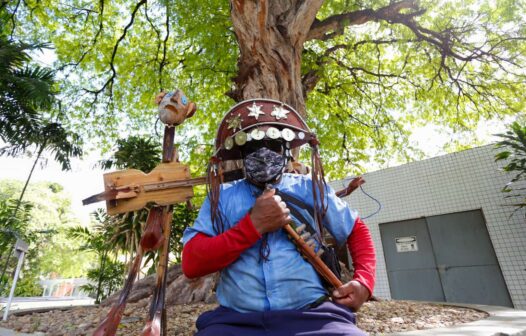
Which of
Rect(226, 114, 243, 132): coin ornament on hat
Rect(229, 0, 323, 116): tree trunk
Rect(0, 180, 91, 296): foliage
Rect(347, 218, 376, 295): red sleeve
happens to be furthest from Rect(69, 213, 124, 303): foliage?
Rect(0, 180, 91, 296): foliage

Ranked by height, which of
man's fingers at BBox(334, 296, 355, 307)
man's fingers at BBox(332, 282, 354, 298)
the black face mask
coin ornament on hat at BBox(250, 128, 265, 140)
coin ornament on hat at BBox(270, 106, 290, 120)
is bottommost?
man's fingers at BBox(334, 296, 355, 307)

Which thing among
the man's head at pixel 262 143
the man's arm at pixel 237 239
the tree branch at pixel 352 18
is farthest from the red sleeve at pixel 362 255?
the tree branch at pixel 352 18

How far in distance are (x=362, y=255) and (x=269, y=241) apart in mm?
463

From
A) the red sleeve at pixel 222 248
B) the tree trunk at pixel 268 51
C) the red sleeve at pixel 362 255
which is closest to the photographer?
the red sleeve at pixel 222 248

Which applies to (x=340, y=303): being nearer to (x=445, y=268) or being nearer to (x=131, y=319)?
(x=131, y=319)

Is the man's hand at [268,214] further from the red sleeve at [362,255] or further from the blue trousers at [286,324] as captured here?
the red sleeve at [362,255]

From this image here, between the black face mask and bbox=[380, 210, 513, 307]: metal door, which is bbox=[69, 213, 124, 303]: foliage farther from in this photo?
bbox=[380, 210, 513, 307]: metal door

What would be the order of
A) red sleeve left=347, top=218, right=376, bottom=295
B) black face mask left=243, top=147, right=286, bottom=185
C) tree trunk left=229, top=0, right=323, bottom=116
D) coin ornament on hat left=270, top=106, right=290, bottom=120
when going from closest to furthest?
red sleeve left=347, top=218, right=376, bottom=295
black face mask left=243, top=147, right=286, bottom=185
coin ornament on hat left=270, top=106, right=290, bottom=120
tree trunk left=229, top=0, right=323, bottom=116

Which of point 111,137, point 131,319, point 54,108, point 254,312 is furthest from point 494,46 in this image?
point 54,108

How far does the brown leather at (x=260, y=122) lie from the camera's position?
1.49m

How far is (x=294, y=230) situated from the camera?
133 cm

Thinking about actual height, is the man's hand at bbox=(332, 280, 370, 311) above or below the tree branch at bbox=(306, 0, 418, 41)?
below

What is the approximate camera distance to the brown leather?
1.49 m

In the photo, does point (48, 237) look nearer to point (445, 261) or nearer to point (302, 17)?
point (302, 17)
